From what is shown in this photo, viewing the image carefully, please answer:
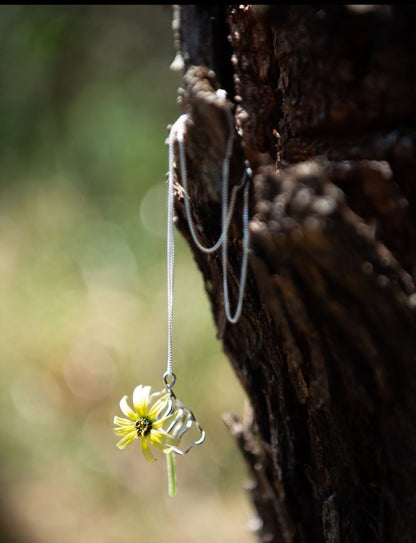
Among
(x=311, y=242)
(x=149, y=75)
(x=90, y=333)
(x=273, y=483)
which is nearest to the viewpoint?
(x=311, y=242)

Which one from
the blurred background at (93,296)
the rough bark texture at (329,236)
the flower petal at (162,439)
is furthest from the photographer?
the blurred background at (93,296)

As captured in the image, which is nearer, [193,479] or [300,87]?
[300,87]

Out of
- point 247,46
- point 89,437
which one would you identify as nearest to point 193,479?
point 89,437

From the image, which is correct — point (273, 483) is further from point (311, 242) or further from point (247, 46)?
point (247, 46)

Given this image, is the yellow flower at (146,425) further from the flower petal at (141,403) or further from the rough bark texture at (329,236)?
the rough bark texture at (329,236)

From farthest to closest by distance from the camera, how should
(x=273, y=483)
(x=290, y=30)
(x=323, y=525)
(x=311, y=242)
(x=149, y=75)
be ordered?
(x=149, y=75)
(x=273, y=483)
(x=323, y=525)
(x=290, y=30)
(x=311, y=242)

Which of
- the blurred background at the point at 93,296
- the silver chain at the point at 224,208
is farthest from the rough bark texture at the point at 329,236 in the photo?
the blurred background at the point at 93,296

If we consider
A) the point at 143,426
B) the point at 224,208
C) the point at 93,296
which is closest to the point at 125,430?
the point at 143,426
